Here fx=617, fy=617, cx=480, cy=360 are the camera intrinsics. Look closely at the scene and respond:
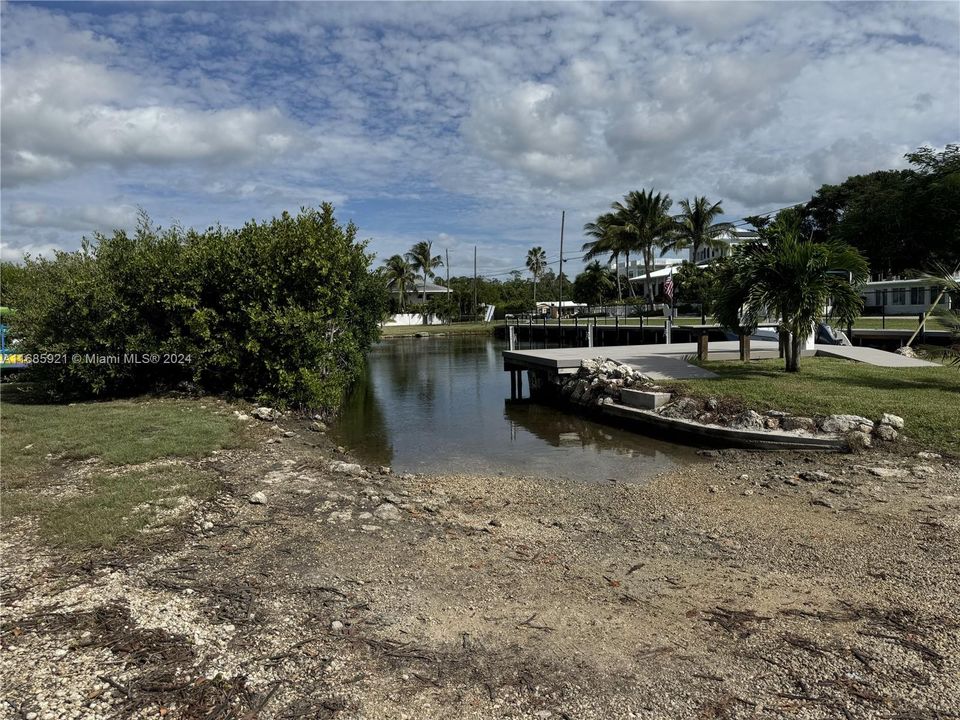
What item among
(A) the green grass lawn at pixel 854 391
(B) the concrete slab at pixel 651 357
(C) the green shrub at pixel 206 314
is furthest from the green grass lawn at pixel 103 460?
(A) the green grass lawn at pixel 854 391

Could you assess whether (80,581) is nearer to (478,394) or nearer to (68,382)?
(68,382)

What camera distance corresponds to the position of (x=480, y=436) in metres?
13.6

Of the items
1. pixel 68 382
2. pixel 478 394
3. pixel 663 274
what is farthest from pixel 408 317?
pixel 68 382

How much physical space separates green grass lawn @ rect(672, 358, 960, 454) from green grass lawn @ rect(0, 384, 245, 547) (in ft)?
32.0

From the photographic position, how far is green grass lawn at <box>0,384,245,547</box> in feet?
19.5

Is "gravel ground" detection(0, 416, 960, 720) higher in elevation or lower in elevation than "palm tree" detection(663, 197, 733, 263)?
lower

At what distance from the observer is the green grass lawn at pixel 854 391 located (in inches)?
386

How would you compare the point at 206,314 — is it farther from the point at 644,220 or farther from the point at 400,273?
the point at 400,273

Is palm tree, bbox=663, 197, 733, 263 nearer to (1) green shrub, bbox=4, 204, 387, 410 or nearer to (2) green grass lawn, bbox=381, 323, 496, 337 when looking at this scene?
(2) green grass lawn, bbox=381, 323, 496, 337

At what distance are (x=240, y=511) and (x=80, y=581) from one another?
6.48 ft

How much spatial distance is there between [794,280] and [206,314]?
13.0m

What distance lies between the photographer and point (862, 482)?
7867 mm

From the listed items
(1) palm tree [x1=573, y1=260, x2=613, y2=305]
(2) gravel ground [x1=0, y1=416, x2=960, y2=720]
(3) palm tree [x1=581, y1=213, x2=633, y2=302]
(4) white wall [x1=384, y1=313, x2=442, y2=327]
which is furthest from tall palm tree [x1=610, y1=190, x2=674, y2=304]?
(2) gravel ground [x1=0, y1=416, x2=960, y2=720]

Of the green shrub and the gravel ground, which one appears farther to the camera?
the green shrub
